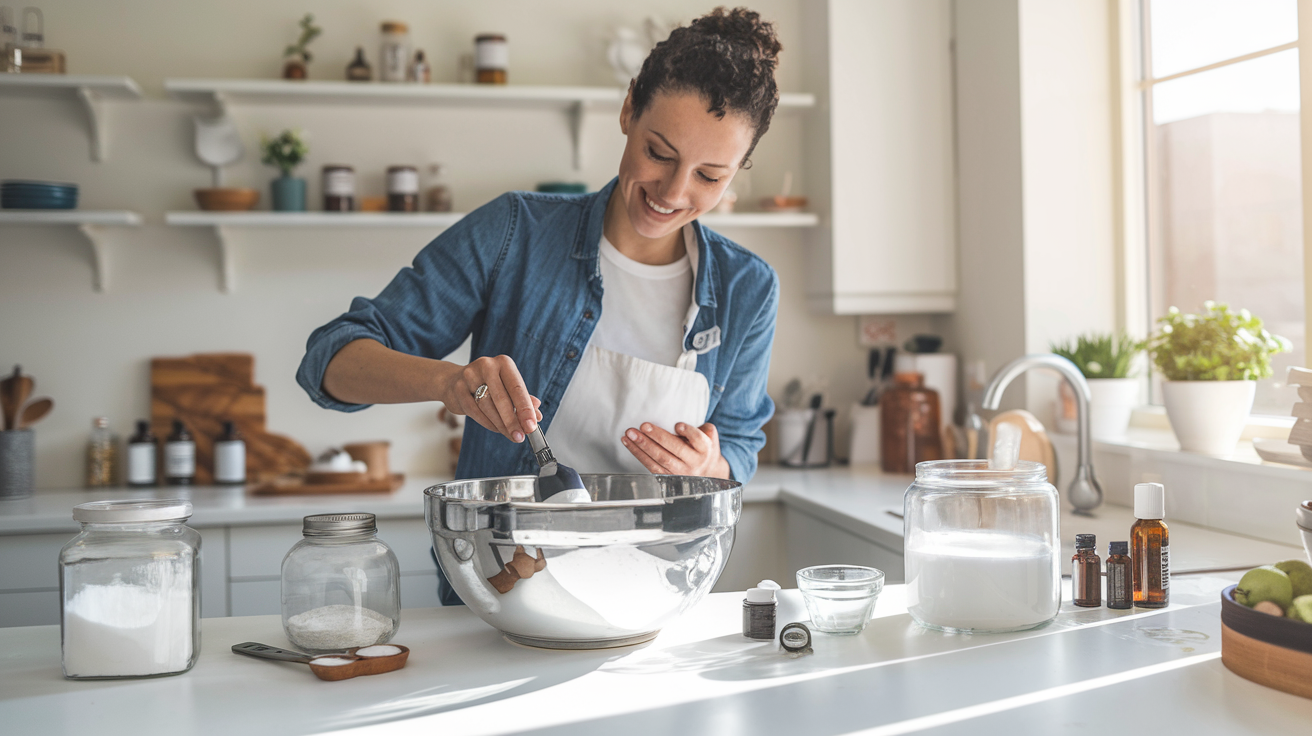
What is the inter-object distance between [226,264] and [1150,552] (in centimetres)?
263

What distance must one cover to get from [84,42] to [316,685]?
2.77 metres

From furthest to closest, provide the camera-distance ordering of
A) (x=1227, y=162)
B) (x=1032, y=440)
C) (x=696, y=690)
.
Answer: (x=1227, y=162)
(x=1032, y=440)
(x=696, y=690)

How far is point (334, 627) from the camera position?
0.98 meters

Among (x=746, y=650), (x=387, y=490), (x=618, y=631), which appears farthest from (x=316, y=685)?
(x=387, y=490)

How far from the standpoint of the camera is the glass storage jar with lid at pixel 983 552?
1.06 m

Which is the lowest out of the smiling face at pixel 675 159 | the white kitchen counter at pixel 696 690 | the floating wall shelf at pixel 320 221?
the white kitchen counter at pixel 696 690

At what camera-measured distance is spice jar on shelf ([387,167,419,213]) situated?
9.60ft

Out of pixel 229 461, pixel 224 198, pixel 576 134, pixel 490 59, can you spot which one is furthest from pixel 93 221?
pixel 576 134

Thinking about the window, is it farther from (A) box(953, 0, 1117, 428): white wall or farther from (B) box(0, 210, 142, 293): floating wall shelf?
(B) box(0, 210, 142, 293): floating wall shelf

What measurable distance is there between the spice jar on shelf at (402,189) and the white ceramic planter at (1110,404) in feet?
6.27

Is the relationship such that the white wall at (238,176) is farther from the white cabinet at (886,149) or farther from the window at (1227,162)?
the window at (1227,162)

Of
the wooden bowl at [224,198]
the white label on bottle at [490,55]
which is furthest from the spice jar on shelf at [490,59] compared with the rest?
the wooden bowl at [224,198]

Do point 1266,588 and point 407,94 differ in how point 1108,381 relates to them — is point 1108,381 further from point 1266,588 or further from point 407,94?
point 407,94

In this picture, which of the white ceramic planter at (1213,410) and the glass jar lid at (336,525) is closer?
the glass jar lid at (336,525)
